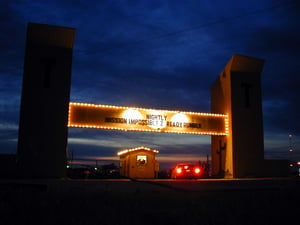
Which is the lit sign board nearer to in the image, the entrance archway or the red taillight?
the entrance archway

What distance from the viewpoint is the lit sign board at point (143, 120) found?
22.0 m

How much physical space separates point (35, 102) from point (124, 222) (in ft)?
50.5

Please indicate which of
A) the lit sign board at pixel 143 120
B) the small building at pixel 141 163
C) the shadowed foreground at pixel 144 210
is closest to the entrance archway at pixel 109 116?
the lit sign board at pixel 143 120

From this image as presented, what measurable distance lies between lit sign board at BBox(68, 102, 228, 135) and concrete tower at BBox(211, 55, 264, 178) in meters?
1.03

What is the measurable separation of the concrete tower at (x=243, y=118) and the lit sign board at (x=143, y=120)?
103 cm

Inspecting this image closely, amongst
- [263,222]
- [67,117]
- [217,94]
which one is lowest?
[263,222]

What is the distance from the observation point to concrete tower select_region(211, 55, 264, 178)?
80.6 feet

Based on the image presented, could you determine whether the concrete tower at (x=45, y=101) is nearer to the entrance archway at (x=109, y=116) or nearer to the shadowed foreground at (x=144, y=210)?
the entrance archway at (x=109, y=116)

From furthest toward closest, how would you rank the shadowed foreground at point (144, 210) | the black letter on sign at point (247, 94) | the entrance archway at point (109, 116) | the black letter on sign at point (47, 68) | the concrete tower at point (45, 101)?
the black letter on sign at point (247, 94)
the black letter on sign at point (47, 68)
the entrance archway at point (109, 116)
the concrete tower at point (45, 101)
the shadowed foreground at point (144, 210)

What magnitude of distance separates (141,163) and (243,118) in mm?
8432

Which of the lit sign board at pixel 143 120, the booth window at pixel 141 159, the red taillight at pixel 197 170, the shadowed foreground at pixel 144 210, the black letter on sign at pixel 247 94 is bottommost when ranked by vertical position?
the shadowed foreground at pixel 144 210

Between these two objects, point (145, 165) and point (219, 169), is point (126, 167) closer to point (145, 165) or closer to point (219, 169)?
point (145, 165)

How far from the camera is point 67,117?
20.5m

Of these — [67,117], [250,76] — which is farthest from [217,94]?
[67,117]
